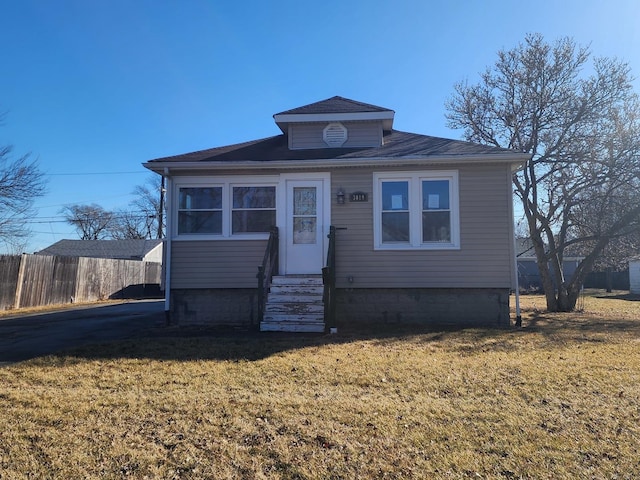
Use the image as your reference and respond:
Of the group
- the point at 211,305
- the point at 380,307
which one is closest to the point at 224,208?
the point at 211,305

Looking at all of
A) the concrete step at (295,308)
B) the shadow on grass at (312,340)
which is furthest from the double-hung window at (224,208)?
the shadow on grass at (312,340)

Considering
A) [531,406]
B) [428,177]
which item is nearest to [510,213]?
[428,177]

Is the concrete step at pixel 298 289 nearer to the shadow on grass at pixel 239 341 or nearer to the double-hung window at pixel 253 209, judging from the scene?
the shadow on grass at pixel 239 341

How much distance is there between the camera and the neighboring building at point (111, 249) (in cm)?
3531

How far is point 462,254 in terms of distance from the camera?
891 centimetres

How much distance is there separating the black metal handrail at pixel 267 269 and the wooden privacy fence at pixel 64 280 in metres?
11.6

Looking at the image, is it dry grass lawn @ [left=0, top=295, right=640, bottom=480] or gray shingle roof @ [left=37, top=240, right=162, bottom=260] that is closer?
dry grass lawn @ [left=0, top=295, right=640, bottom=480]

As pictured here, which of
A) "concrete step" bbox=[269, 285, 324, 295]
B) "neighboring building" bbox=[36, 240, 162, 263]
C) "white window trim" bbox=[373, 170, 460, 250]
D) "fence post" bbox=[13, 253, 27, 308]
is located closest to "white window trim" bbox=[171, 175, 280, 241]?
"concrete step" bbox=[269, 285, 324, 295]

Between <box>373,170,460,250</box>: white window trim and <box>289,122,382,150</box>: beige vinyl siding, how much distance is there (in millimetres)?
1356

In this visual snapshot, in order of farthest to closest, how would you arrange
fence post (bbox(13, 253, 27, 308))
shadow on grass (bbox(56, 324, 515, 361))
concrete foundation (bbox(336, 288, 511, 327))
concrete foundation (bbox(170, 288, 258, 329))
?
1. fence post (bbox(13, 253, 27, 308))
2. concrete foundation (bbox(170, 288, 258, 329))
3. concrete foundation (bbox(336, 288, 511, 327))
4. shadow on grass (bbox(56, 324, 515, 361))

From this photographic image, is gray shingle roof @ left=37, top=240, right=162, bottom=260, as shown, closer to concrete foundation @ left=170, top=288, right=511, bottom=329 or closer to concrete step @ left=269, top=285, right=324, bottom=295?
concrete foundation @ left=170, top=288, right=511, bottom=329

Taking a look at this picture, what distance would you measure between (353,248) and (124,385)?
18.0 ft

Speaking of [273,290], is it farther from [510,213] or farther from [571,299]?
[571,299]

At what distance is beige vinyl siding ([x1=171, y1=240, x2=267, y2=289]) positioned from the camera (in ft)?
30.1
